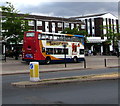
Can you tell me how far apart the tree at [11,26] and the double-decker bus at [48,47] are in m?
8.10

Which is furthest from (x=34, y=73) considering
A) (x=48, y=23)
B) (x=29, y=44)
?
(x=48, y=23)

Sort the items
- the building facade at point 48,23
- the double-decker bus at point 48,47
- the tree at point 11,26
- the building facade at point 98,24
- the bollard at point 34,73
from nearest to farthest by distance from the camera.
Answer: the bollard at point 34,73 → the double-decker bus at point 48,47 → the tree at point 11,26 → the building facade at point 48,23 → the building facade at point 98,24

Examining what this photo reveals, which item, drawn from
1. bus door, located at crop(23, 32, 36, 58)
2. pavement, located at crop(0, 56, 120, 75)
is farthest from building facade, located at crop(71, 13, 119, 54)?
bus door, located at crop(23, 32, 36, 58)

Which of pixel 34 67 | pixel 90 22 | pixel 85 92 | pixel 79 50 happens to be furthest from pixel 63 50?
pixel 90 22

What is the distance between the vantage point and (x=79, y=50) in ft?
125

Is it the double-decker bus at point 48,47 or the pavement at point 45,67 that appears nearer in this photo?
the pavement at point 45,67

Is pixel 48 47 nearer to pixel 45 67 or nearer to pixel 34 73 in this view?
pixel 45 67

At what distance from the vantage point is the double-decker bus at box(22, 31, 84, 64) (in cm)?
3222

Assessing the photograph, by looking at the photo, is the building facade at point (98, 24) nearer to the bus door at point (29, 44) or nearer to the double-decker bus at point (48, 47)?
the double-decker bus at point (48, 47)

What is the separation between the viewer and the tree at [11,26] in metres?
40.9

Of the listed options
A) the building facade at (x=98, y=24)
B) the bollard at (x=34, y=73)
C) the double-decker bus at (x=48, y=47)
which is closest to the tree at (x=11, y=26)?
the double-decker bus at (x=48, y=47)

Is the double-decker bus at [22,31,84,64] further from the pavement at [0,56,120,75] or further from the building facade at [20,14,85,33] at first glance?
the building facade at [20,14,85,33]

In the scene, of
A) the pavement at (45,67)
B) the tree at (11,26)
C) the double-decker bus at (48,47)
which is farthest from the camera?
the tree at (11,26)

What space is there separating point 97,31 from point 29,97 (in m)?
87.0
